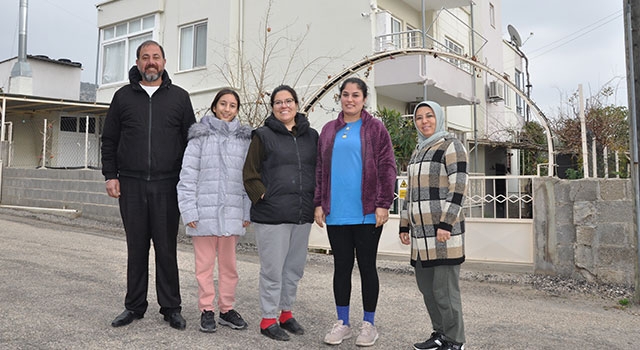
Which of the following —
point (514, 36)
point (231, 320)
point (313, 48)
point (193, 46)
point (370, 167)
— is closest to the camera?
point (370, 167)

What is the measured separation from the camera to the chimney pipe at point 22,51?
61.0 ft

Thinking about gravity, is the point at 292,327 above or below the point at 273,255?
below

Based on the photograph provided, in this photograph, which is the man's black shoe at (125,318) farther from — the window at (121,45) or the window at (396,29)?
the window at (121,45)

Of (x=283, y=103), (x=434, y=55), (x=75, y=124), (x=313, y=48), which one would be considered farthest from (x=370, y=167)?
(x=75, y=124)

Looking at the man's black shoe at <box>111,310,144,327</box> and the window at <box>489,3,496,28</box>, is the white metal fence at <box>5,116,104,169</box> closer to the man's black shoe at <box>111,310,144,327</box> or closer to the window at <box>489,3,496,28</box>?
the man's black shoe at <box>111,310,144,327</box>

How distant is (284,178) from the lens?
383 centimetres

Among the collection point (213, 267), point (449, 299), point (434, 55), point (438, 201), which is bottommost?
point (449, 299)

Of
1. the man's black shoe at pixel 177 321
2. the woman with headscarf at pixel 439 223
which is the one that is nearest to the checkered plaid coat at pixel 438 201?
the woman with headscarf at pixel 439 223

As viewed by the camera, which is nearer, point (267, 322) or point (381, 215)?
point (381, 215)

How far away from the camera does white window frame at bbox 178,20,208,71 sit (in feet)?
50.2

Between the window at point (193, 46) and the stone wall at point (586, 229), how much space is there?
1151 cm

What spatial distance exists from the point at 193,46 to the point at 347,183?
13.2 meters

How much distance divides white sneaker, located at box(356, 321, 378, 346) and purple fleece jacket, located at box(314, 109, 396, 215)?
0.87m

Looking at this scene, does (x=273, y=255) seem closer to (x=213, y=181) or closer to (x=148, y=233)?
(x=213, y=181)
